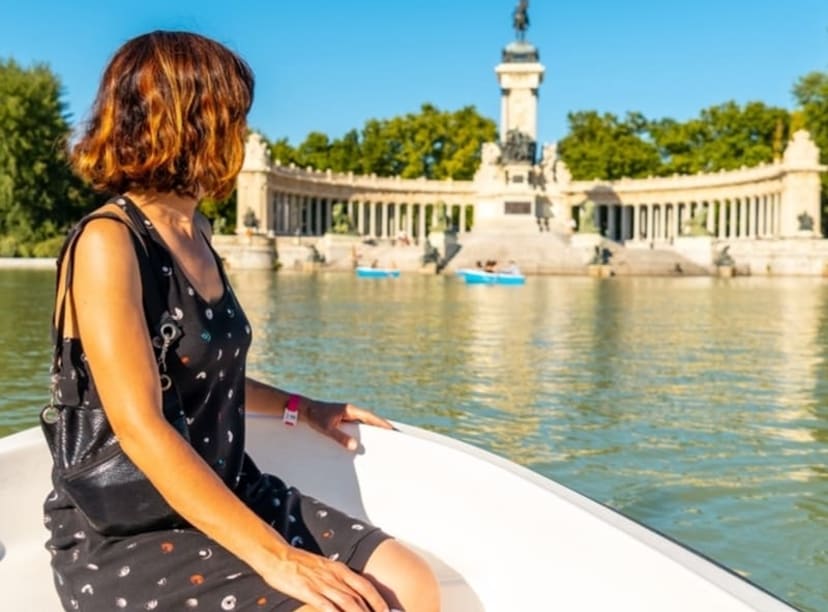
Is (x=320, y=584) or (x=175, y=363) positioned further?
(x=175, y=363)

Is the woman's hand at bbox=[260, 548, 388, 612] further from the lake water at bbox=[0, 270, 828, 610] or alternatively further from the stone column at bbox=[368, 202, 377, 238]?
the stone column at bbox=[368, 202, 377, 238]

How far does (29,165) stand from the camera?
56.0 m

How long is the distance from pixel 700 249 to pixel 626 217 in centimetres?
2862

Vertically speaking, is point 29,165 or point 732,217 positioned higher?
point 29,165

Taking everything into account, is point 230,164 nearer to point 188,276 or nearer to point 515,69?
point 188,276

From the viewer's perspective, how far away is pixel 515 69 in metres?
63.5

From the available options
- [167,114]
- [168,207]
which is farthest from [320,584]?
[167,114]

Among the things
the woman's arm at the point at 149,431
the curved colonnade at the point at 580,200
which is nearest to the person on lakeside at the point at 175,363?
the woman's arm at the point at 149,431

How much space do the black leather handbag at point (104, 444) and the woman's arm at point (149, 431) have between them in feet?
0.23

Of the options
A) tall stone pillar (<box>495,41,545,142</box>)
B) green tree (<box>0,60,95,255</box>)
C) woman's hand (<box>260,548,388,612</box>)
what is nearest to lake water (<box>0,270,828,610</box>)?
woman's hand (<box>260,548,388,612</box>)

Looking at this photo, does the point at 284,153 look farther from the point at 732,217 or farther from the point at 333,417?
the point at 333,417

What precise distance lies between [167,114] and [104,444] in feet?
2.58

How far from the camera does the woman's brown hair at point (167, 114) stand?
214 cm

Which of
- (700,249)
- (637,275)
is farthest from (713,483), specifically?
(700,249)
